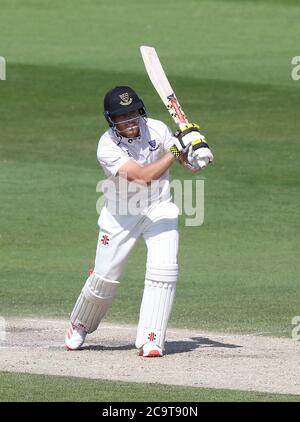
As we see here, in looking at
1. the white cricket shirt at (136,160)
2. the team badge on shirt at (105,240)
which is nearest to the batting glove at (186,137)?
the white cricket shirt at (136,160)

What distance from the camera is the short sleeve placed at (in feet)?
34.9

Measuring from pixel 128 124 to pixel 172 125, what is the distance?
42.0ft

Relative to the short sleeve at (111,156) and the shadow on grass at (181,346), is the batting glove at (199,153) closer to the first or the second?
the short sleeve at (111,156)

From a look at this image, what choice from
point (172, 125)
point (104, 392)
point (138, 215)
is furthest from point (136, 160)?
point (172, 125)

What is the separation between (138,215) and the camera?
1077 centimetres

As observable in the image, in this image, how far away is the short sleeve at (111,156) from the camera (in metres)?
10.6

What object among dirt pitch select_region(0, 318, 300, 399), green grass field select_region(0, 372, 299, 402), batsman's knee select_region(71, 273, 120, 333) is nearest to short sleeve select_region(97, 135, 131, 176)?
batsman's knee select_region(71, 273, 120, 333)

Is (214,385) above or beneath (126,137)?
beneath

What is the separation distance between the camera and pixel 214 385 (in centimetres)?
938

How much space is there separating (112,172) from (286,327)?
8.39ft

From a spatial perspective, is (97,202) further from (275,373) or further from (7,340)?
(275,373)

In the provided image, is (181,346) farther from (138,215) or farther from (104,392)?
(104,392)

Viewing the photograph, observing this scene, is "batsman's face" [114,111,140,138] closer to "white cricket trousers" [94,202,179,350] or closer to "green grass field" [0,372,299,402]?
"white cricket trousers" [94,202,179,350]
